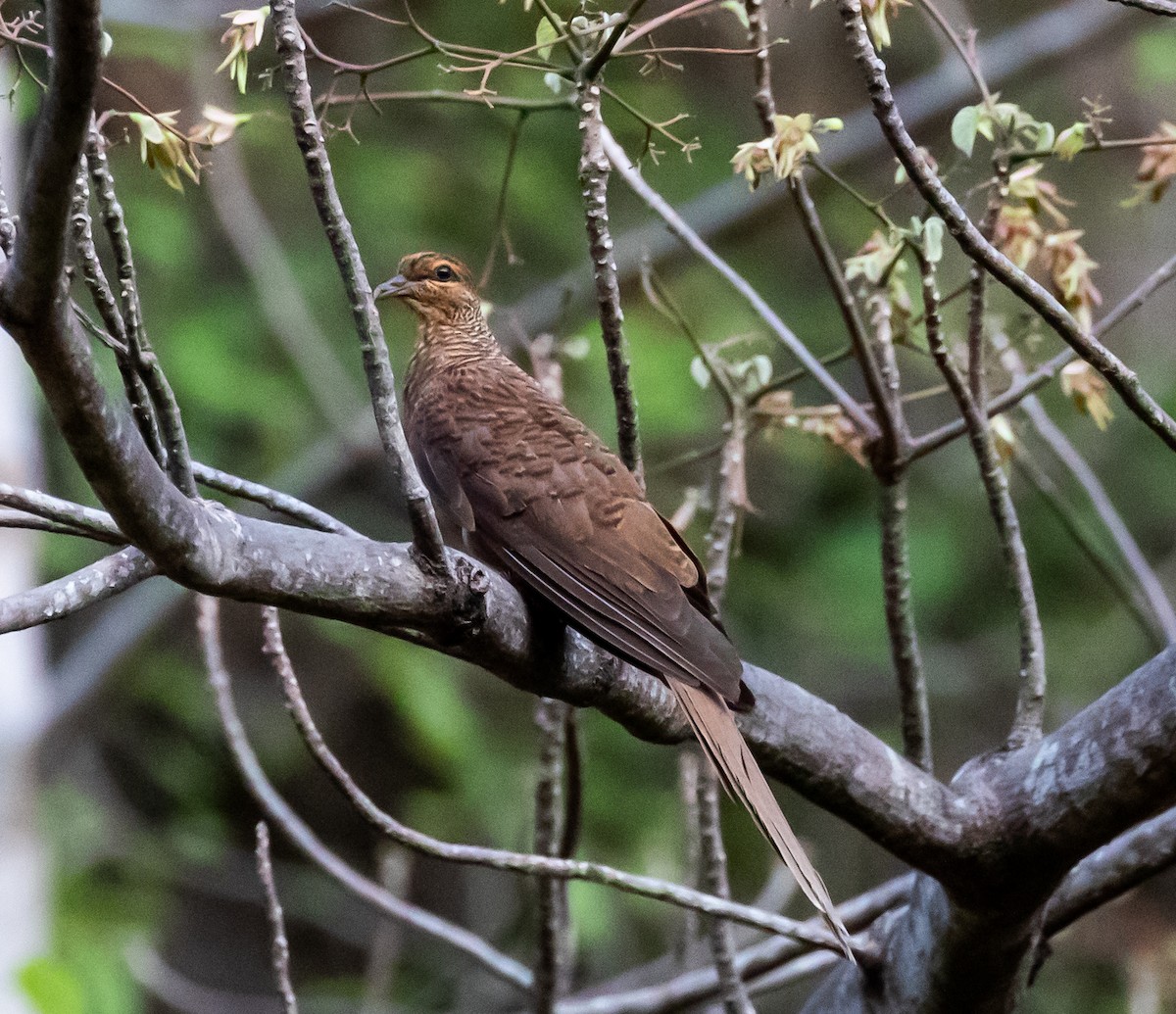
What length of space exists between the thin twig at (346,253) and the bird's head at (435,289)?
172 cm

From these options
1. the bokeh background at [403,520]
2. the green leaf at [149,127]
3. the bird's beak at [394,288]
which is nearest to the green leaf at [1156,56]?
the bokeh background at [403,520]

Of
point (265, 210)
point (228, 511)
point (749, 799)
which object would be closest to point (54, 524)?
point (228, 511)

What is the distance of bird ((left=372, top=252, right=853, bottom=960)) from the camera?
7.11 ft

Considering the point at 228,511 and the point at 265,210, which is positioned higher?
the point at 265,210

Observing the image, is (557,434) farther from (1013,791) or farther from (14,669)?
(14,669)

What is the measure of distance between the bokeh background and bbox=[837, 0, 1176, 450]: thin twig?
317 cm

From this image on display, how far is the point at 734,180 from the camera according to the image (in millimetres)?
6012

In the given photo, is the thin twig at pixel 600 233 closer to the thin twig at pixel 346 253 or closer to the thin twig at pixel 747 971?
the thin twig at pixel 346 253

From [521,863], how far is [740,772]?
42 cm

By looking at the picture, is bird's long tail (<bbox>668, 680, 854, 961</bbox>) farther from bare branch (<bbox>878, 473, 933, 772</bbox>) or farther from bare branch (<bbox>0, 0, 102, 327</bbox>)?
bare branch (<bbox>0, 0, 102, 327</bbox>)

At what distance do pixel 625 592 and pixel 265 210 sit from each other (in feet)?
17.1

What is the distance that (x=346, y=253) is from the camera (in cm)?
161

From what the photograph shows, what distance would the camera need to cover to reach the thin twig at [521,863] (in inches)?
91.6

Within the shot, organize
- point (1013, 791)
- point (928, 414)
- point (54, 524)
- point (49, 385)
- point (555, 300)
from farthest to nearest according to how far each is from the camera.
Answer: point (928, 414) → point (555, 300) → point (1013, 791) → point (54, 524) → point (49, 385)
